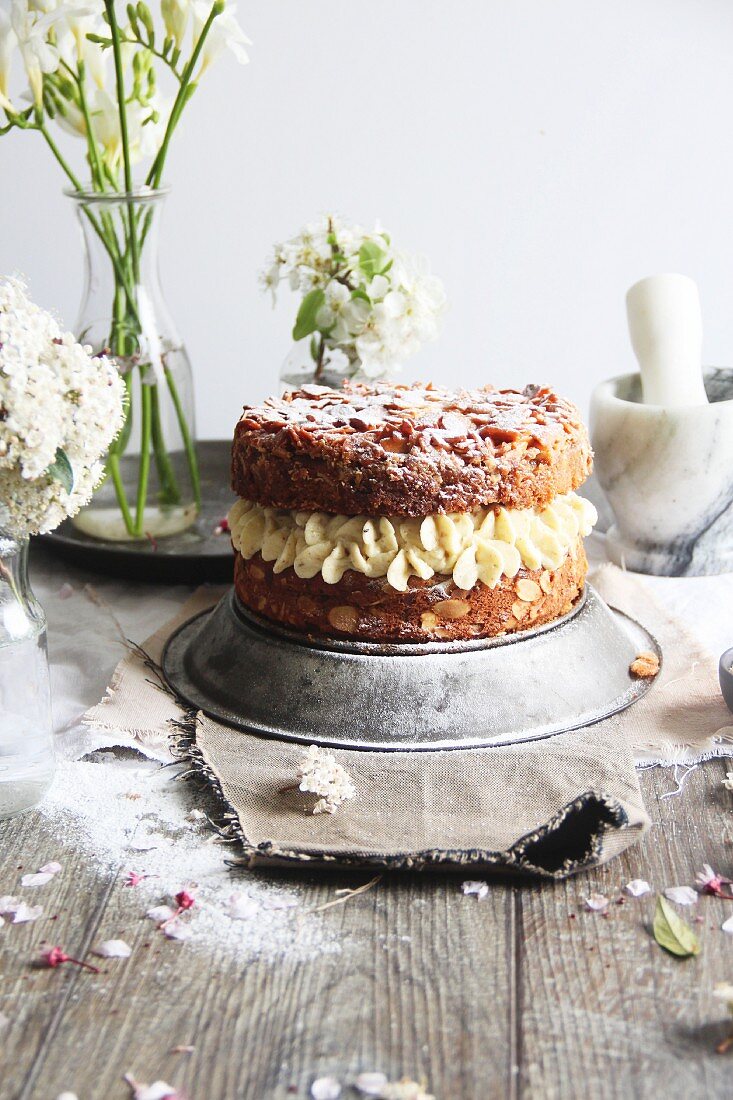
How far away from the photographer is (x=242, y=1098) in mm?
1113

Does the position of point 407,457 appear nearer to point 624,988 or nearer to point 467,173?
point 624,988

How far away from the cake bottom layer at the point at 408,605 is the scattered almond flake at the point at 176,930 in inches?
20.2

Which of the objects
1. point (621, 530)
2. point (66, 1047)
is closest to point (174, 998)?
point (66, 1047)

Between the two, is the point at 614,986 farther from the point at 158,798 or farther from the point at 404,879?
the point at 158,798

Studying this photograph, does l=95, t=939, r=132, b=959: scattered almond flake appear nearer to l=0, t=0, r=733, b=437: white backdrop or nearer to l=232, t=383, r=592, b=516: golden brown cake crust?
l=232, t=383, r=592, b=516: golden brown cake crust

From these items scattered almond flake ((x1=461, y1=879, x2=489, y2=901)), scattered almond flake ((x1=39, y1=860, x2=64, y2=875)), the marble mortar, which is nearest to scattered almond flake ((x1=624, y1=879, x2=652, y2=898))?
scattered almond flake ((x1=461, y1=879, x2=489, y2=901))

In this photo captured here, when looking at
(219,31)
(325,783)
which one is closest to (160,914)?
(325,783)

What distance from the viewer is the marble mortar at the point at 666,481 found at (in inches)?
89.9

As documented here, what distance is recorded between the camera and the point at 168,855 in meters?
1.49

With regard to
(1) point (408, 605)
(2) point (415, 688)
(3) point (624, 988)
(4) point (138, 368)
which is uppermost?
(4) point (138, 368)

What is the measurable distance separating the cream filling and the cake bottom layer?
0.07ft

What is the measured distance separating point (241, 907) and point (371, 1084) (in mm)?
309

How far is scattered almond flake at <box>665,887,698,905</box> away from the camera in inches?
54.3

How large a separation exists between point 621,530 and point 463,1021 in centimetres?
145
